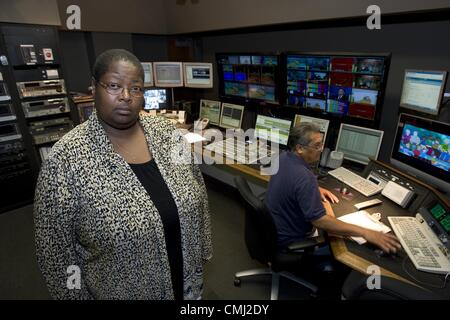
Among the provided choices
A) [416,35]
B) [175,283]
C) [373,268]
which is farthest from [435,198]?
[175,283]

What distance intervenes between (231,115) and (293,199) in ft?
5.42

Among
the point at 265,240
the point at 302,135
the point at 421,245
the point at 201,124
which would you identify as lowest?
the point at 265,240

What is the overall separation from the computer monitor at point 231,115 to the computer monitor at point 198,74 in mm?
359

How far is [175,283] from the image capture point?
1.11 meters

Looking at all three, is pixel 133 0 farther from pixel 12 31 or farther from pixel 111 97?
pixel 111 97

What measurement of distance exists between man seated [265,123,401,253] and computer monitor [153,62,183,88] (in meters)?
2.08

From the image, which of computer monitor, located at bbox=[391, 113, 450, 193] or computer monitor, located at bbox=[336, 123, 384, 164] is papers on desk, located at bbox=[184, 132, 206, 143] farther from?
computer monitor, located at bbox=[391, 113, 450, 193]

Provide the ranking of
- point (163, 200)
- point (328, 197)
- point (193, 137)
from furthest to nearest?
point (193, 137), point (328, 197), point (163, 200)

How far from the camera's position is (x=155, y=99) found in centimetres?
342

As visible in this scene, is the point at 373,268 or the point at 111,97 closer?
the point at 111,97

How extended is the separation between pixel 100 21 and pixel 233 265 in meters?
2.86

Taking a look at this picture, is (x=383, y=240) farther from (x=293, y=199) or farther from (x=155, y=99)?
(x=155, y=99)

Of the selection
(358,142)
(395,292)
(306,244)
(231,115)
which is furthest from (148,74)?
(395,292)

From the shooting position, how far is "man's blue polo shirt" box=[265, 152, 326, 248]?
1503mm
